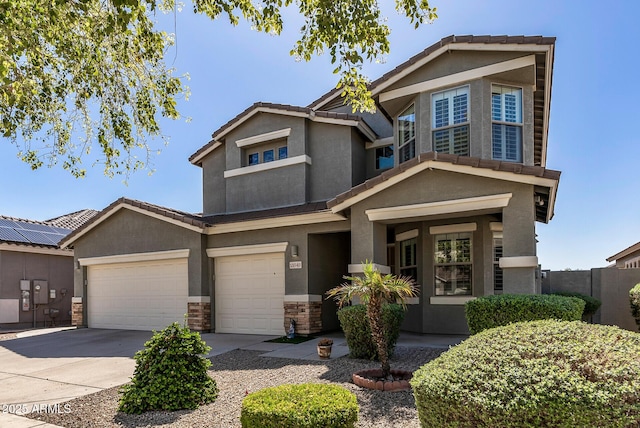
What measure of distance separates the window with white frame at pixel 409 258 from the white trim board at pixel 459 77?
4.15 m

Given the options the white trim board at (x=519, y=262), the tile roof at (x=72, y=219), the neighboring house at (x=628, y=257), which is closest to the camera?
the white trim board at (x=519, y=262)

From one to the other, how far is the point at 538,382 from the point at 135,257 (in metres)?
14.3

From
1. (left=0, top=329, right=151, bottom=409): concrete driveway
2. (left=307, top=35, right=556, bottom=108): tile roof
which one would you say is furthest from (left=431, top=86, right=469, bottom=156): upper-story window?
(left=0, top=329, right=151, bottom=409): concrete driveway

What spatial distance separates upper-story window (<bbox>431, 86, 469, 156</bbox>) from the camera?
1117cm

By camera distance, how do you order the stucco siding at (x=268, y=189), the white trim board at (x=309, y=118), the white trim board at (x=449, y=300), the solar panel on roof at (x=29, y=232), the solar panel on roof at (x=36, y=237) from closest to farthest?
the white trim board at (x=449, y=300) < the white trim board at (x=309, y=118) < the stucco siding at (x=268, y=189) < the solar panel on roof at (x=29, y=232) < the solar panel on roof at (x=36, y=237)

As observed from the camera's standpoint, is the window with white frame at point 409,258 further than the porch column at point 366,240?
Yes

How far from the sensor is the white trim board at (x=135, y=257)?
562 inches

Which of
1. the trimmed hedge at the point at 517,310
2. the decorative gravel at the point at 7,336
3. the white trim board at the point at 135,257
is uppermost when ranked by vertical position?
the white trim board at the point at 135,257

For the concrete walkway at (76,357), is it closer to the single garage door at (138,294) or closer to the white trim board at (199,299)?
the single garage door at (138,294)

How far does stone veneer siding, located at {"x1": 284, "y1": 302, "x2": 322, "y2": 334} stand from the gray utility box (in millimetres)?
12115

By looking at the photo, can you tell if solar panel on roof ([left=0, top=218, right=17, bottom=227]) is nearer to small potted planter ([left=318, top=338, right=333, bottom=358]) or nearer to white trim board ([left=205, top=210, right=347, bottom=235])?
white trim board ([left=205, top=210, right=347, bottom=235])

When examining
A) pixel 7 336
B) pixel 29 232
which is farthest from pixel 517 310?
pixel 29 232

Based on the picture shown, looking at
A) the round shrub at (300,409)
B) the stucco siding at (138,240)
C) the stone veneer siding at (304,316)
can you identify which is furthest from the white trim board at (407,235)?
the round shrub at (300,409)

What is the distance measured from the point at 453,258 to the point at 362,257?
2.89m
